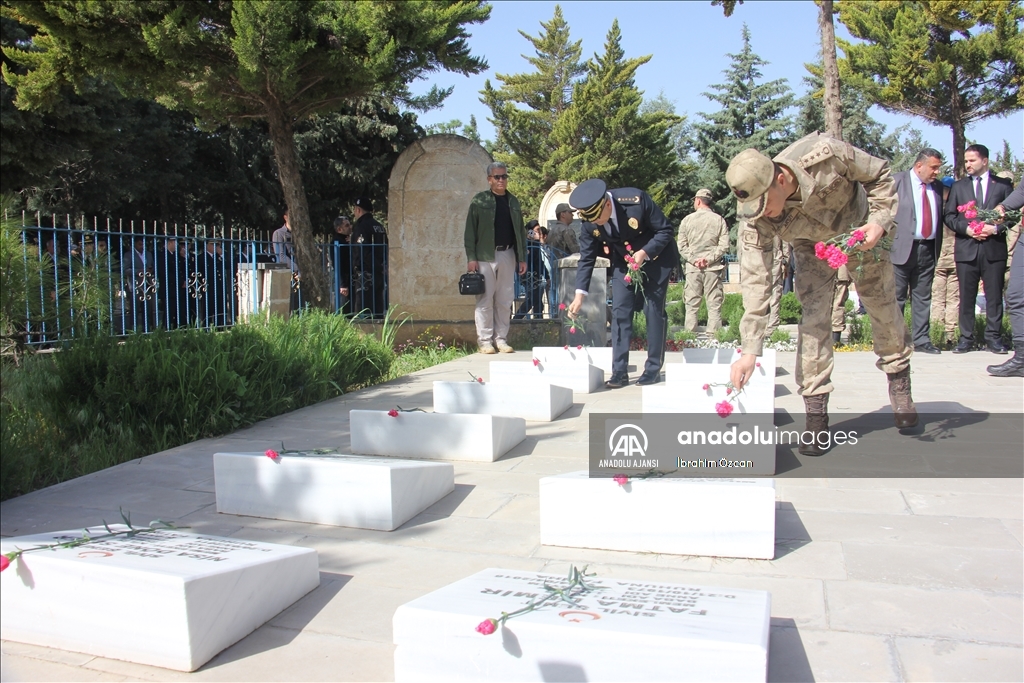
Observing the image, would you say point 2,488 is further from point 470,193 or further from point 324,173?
point 324,173

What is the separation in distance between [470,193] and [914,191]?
573cm

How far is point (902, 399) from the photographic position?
5492 millimetres

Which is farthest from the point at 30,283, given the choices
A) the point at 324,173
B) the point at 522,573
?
the point at 324,173

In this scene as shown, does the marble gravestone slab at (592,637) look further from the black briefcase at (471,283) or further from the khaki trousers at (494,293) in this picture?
the khaki trousers at (494,293)

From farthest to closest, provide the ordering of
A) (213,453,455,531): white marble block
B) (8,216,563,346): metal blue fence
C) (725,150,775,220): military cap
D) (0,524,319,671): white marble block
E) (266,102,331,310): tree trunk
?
(266,102,331,310): tree trunk, (8,216,563,346): metal blue fence, (725,150,775,220): military cap, (213,453,455,531): white marble block, (0,524,319,671): white marble block

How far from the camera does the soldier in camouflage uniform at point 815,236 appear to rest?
4.41m

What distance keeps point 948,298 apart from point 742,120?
36209 mm

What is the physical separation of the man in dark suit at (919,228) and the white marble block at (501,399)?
537 cm

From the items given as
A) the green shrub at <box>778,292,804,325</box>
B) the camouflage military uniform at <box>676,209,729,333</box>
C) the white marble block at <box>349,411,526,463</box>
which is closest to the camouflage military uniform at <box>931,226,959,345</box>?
the camouflage military uniform at <box>676,209,729,333</box>

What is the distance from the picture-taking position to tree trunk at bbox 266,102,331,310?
11.2 metres

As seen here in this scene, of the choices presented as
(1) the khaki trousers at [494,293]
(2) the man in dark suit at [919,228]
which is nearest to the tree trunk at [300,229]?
(1) the khaki trousers at [494,293]

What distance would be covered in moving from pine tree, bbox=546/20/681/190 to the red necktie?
94.5 ft

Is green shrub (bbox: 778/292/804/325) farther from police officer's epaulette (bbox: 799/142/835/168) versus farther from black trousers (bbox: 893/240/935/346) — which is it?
police officer's epaulette (bbox: 799/142/835/168)

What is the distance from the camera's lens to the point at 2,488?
14.7 ft
